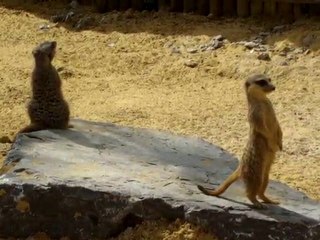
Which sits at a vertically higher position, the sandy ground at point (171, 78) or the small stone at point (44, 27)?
the small stone at point (44, 27)

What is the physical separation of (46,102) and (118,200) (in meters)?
1.85

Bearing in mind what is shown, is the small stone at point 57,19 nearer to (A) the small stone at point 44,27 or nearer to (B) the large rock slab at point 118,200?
(A) the small stone at point 44,27

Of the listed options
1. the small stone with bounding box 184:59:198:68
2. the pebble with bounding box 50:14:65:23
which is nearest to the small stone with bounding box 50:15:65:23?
the pebble with bounding box 50:14:65:23

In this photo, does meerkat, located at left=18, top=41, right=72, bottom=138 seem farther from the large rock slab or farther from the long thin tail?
the long thin tail

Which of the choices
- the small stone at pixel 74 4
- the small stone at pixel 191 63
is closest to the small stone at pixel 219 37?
the small stone at pixel 191 63

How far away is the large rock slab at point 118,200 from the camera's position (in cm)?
517

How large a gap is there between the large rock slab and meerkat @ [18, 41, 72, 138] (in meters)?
0.76

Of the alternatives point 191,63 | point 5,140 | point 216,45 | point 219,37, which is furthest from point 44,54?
point 219,37

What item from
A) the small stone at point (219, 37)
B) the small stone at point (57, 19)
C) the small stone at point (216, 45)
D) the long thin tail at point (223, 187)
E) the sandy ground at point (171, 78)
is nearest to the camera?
the long thin tail at point (223, 187)

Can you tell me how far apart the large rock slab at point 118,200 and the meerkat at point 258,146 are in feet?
0.35

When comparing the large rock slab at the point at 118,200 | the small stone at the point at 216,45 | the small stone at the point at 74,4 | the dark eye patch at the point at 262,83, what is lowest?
the large rock slab at the point at 118,200

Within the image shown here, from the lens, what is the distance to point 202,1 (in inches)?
453

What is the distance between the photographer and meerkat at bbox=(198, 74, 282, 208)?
5.18 metres

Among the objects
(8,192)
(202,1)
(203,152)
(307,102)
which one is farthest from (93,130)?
(202,1)
